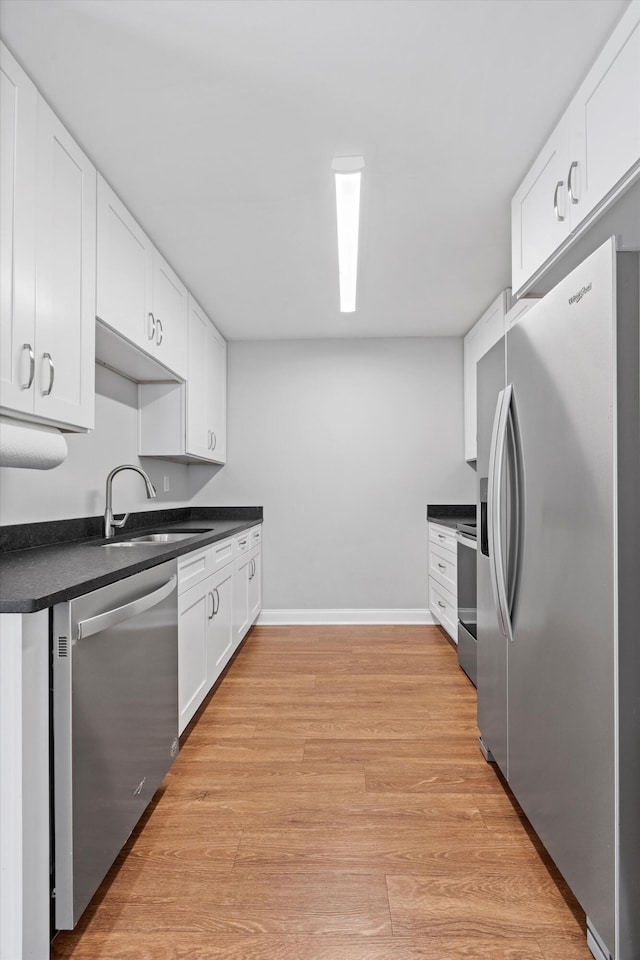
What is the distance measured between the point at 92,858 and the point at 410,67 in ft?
7.85

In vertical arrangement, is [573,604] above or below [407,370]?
below

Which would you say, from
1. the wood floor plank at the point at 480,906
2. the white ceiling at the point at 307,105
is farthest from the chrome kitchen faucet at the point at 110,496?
the wood floor plank at the point at 480,906

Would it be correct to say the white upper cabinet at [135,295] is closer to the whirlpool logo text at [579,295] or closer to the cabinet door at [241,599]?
the cabinet door at [241,599]

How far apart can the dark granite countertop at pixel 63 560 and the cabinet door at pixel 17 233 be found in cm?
51

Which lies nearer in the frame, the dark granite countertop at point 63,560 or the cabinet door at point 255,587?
the dark granite countertop at point 63,560

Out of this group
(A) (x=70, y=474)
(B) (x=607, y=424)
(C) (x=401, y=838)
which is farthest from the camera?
(A) (x=70, y=474)

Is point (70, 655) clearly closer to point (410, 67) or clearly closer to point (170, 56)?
point (170, 56)

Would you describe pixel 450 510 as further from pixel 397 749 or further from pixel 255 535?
pixel 397 749

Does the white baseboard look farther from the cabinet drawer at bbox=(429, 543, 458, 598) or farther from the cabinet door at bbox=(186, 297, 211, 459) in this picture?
the cabinet door at bbox=(186, 297, 211, 459)

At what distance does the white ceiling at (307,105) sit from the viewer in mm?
1601

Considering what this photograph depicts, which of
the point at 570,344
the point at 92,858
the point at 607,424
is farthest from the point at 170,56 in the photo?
the point at 92,858

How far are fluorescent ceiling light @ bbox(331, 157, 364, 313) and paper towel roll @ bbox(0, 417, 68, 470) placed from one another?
1.51 metres

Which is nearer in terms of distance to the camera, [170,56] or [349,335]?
[170,56]

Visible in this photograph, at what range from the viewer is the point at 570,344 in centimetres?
148
